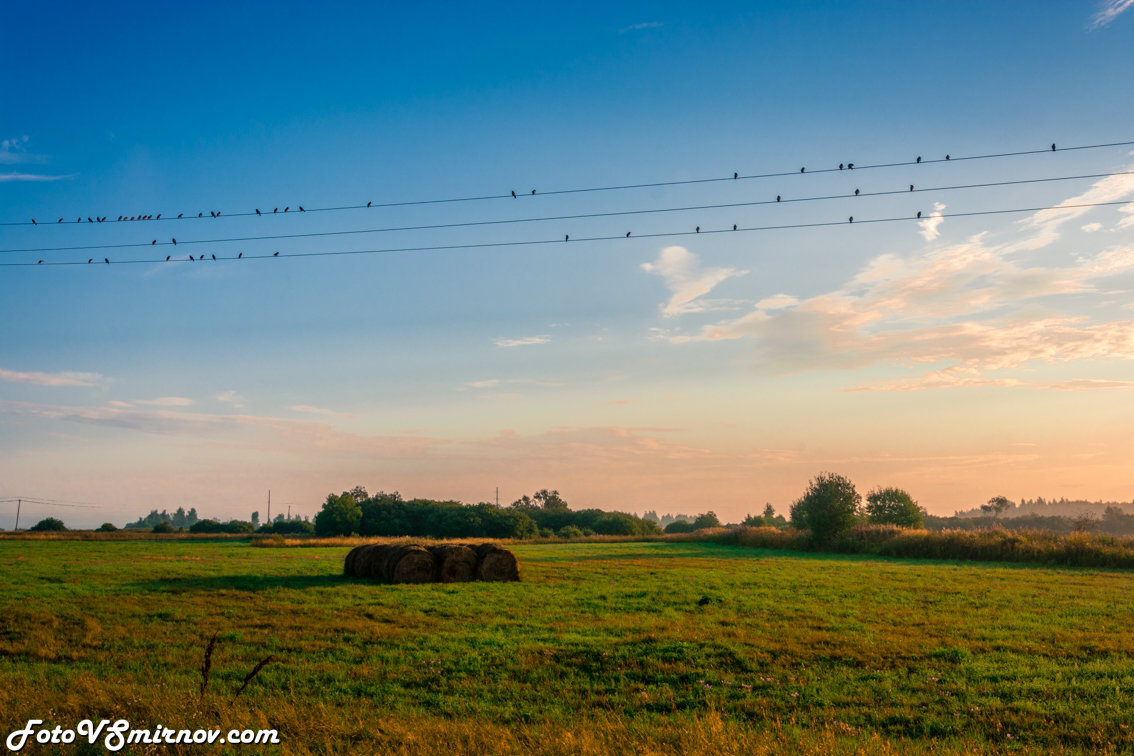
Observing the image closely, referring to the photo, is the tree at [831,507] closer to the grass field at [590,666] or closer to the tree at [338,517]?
the grass field at [590,666]

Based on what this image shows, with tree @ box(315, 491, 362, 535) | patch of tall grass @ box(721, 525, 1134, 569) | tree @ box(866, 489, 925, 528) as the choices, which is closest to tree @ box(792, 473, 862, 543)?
patch of tall grass @ box(721, 525, 1134, 569)

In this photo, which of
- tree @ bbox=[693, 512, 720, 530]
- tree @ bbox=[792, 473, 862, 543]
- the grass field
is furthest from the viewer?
tree @ bbox=[693, 512, 720, 530]

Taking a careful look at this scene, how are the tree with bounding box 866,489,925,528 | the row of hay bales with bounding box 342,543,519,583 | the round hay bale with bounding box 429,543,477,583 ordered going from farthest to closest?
the tree with bounding box 866,489,925,528 → the round hay bale with bounding box 429,543,477,583 → the row of hay bales with bounding box 342,543,519,583

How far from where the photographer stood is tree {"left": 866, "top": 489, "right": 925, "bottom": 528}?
99000mm

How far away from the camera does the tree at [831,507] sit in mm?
70062

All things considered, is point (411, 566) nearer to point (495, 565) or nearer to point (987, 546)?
point (495, 565)

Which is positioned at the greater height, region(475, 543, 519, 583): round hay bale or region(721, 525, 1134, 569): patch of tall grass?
region(475, 543, 519, 583): round hay bale

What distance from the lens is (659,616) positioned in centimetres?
2136

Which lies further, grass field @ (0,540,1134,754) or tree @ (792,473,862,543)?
tree @ (792,473,862,543)

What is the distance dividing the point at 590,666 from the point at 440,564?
18855 mm

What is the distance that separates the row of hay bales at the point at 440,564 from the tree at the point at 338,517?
3296 inches

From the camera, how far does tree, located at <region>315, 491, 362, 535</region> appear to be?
11212cm

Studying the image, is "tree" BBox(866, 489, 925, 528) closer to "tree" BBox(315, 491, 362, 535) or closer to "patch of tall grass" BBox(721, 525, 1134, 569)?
"patch of tall grass" BBox(721, 525, 1134, 569)

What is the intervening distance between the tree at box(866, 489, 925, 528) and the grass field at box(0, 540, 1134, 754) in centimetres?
7674
